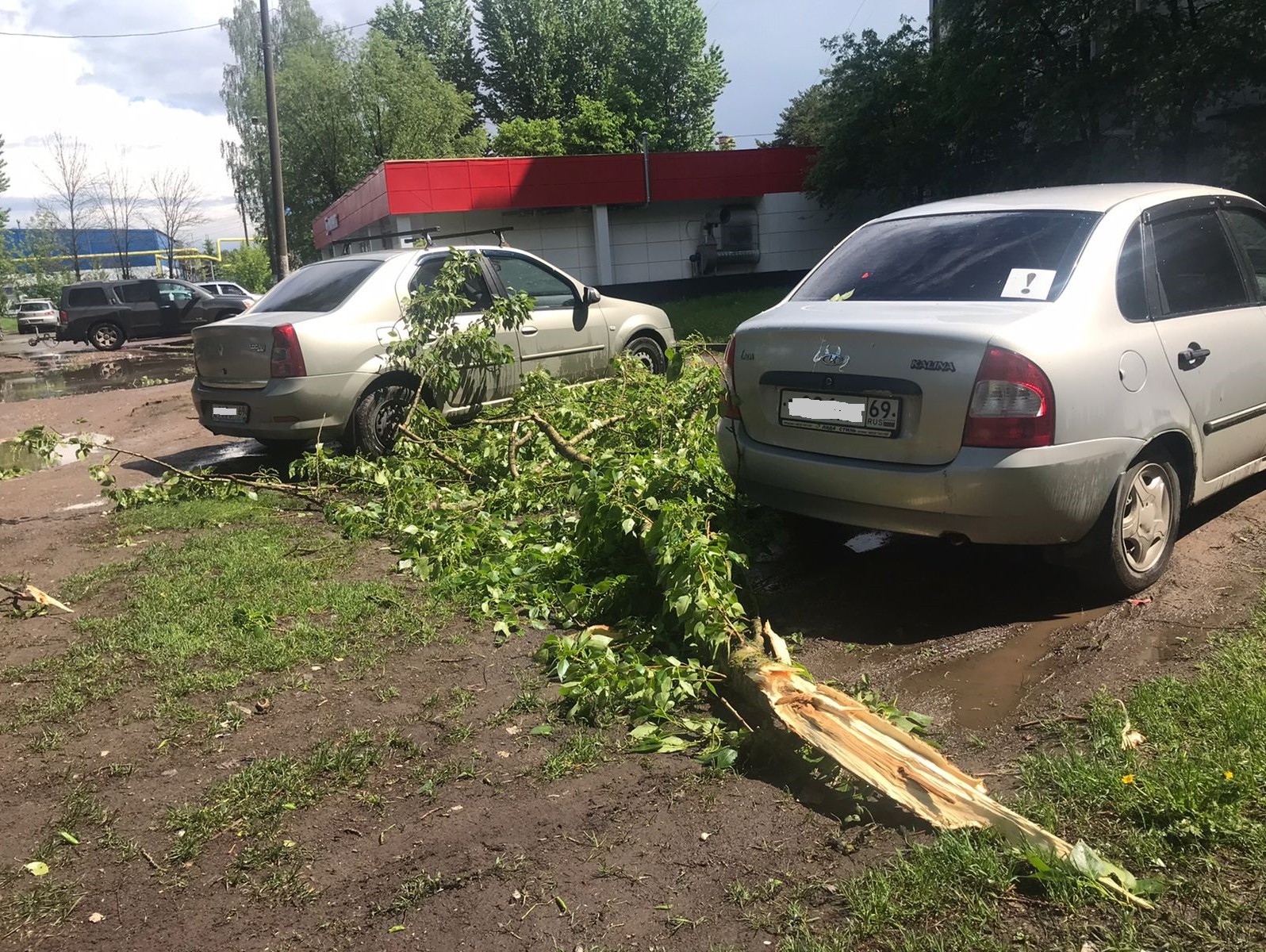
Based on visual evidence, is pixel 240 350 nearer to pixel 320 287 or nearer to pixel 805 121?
pixel 320 287

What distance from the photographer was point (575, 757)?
3.19 meters

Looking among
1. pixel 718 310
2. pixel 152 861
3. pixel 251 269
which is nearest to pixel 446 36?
pixel 251 269

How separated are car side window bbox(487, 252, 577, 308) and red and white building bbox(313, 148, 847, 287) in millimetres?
19927

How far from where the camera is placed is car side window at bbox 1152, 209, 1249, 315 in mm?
4352

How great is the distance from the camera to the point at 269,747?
3.34 m

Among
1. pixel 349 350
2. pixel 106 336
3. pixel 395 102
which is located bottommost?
pixel 349 350

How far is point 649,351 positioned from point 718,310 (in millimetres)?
15259

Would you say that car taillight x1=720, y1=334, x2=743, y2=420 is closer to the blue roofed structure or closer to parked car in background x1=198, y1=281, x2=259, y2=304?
parked car in background x1=198, y1=281, x2=259, y2=304

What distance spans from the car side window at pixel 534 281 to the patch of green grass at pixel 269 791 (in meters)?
5.62

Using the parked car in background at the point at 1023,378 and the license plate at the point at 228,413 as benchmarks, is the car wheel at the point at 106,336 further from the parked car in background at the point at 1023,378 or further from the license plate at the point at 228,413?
the parked car in background at the point at 1023,378

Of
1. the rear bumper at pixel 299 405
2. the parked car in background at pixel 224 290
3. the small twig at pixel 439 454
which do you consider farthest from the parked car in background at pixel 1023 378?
the parked car in background at pixel 224 290

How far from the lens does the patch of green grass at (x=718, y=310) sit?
64.5 feet

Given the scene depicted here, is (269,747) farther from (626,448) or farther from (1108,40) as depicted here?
(1108,40)

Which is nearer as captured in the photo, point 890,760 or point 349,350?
point 890,760
